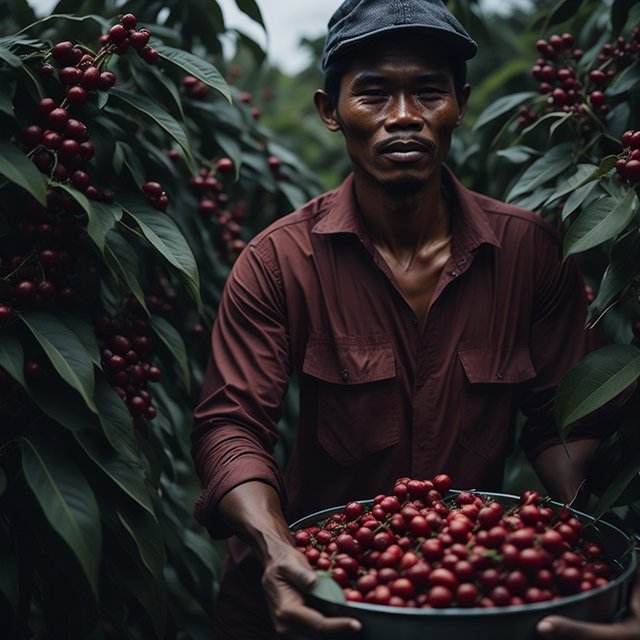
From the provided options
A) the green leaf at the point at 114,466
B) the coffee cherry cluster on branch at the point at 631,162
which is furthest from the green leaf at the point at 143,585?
the coffee cherry cluster on branch at the point at 631,162

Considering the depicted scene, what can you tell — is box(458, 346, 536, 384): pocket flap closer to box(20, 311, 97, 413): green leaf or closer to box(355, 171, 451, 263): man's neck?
box(355, 171, 451, 263): man's neck

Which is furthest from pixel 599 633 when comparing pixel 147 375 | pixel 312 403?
pixel 147 375

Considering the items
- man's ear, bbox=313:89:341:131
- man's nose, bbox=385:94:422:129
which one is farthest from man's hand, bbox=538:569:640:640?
man's ear, bbox=313:89:341:131

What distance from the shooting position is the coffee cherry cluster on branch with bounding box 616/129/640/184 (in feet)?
5.53

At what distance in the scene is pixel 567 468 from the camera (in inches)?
76.1

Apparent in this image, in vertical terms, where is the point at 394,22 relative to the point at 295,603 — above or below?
above

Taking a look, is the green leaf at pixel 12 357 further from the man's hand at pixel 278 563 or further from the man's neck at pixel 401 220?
the man's neck at pixel 401 220

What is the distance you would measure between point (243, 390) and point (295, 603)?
63cm

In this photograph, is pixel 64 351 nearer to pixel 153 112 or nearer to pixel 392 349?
pixel 153 112

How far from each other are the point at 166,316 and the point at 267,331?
0.47 metres

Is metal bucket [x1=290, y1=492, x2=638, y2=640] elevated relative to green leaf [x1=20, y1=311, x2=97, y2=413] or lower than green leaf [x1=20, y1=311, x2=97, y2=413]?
lower

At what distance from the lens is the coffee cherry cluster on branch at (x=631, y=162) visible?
1687mm

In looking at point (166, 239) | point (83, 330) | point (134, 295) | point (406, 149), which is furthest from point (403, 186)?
point (83, 330)

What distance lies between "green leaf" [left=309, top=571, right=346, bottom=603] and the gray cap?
1.18 meters
